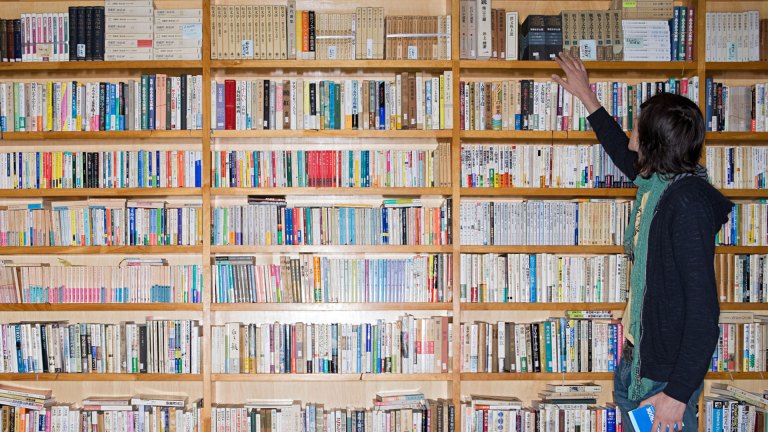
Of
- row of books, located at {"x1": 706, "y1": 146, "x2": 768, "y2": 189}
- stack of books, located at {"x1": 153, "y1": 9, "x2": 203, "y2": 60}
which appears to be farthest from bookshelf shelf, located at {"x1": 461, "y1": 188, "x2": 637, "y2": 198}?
stack of books, located at {"x1": 153, "y1": 9, "x2": 203, "y2": 60}

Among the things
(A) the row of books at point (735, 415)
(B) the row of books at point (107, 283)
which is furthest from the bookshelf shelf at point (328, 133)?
(A) the row of books at point (735, 415)

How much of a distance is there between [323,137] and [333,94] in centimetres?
19

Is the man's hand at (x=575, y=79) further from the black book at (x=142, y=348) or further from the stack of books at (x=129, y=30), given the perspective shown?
the black book at (x=142, y=348)

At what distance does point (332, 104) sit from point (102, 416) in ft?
5.34

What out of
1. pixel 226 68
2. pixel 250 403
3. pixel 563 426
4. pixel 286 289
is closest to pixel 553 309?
pixel 563 426

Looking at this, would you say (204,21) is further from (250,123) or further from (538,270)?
(538,270)

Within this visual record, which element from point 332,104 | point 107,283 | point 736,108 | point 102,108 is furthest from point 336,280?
point 736,108

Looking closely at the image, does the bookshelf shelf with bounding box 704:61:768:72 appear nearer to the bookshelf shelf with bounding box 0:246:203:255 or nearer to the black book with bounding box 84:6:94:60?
the bookshelf shelf with bounding box 0:246:203:255

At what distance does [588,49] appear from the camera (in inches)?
120

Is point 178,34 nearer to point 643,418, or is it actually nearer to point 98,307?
point 98,307

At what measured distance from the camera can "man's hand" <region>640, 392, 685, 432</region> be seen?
1.80m

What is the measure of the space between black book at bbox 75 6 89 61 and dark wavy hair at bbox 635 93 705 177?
2283 mm

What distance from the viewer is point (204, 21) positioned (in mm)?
3010

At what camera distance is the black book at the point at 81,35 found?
3.03 metres
